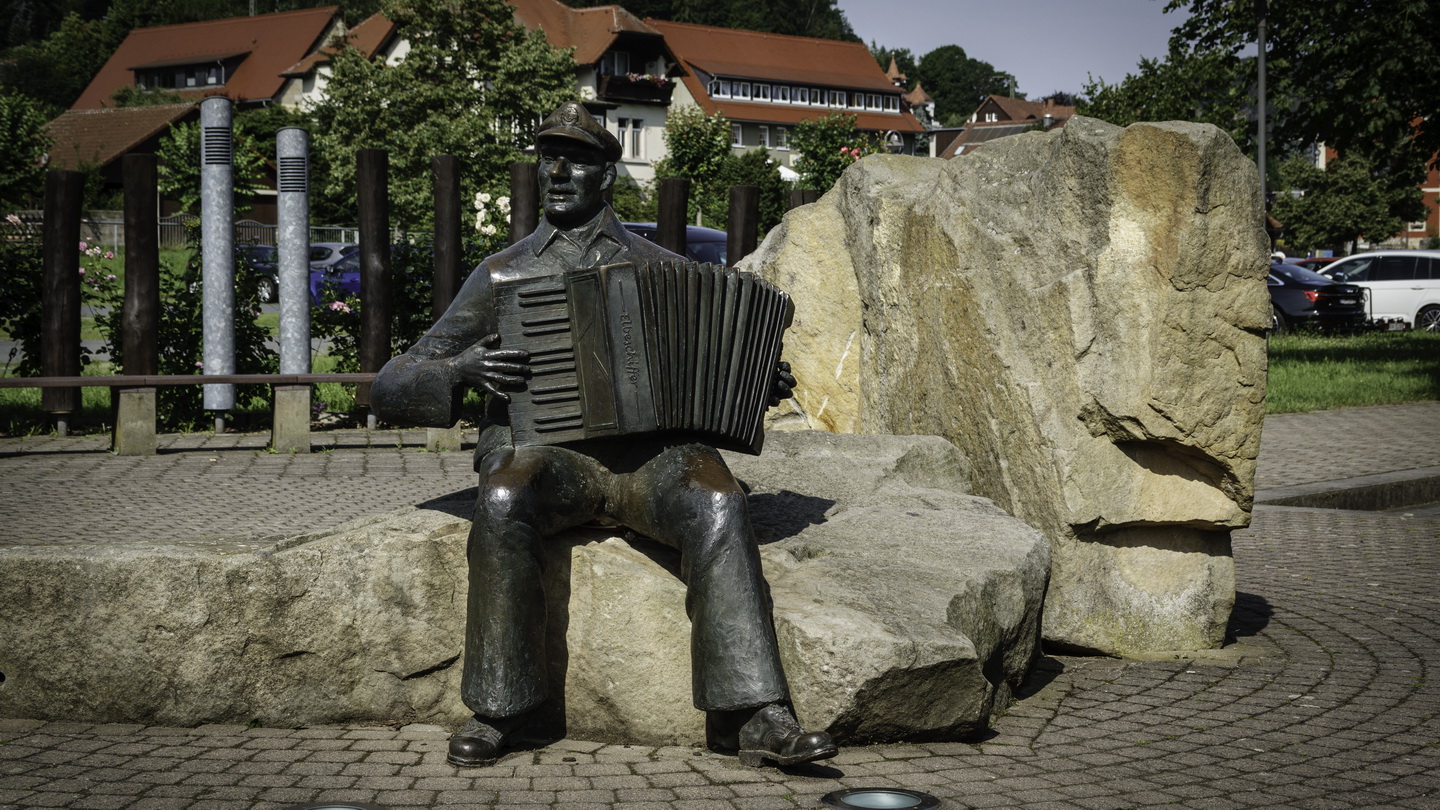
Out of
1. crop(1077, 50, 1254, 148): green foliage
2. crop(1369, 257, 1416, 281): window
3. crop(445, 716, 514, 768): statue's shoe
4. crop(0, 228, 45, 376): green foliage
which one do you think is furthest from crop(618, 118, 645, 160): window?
crop(445, 716, 514, 768): statue's shoe

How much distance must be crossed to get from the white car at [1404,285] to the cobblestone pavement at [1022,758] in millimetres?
24776

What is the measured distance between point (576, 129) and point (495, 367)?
0.97 metres

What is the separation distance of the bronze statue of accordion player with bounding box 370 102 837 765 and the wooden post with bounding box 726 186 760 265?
29.1 feet

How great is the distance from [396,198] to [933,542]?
3315cm

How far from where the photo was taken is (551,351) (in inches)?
180

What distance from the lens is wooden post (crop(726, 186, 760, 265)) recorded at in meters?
13.8

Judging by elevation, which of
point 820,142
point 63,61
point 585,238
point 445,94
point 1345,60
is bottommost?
point 585,238

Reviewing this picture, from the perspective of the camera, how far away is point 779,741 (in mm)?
4168

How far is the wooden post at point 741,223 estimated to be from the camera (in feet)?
45.4

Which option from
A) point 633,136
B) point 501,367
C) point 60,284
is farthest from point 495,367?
point 633,136

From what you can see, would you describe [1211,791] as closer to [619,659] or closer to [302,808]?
[619,659]

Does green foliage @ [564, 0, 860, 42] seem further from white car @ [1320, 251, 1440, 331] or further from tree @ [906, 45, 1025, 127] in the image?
white car @ [1320, 251, 1440, 331]

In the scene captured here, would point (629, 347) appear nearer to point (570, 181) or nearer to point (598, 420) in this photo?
point (598, 420)

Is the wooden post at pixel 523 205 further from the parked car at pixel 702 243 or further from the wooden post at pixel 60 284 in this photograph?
the wooden post at pixel 60 284
